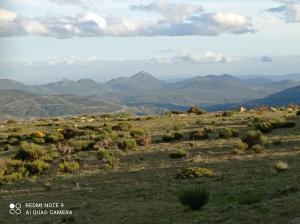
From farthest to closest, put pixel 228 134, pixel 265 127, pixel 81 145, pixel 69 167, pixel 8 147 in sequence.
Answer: pixel 8 147
pixel 265 127
pixel 228 134
pixel 81 145
pixel 69 167

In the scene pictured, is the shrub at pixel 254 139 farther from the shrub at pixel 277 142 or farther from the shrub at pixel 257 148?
the shrub at pixel 257 148

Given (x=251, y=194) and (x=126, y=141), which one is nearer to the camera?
(x=251, y=194)

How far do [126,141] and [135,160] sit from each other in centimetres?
503

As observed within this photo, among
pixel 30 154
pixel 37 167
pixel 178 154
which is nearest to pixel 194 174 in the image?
pixel 178 154

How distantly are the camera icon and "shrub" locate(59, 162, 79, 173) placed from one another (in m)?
7.10

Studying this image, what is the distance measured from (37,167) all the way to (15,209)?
28.8 ft

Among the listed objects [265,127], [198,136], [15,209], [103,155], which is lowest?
[15,209]

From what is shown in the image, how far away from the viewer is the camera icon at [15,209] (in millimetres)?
19837

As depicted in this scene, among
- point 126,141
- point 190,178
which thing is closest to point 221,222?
point 190,178

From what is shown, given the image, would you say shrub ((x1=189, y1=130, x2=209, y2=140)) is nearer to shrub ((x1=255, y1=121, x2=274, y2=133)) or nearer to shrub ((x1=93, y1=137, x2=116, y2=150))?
shrub ((x1=255, y1=121, x2=274, y2=133))

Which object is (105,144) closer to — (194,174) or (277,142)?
(277,142)

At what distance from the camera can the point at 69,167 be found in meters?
28.2

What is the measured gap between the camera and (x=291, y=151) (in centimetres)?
2838

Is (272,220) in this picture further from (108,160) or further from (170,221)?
(108,160)
